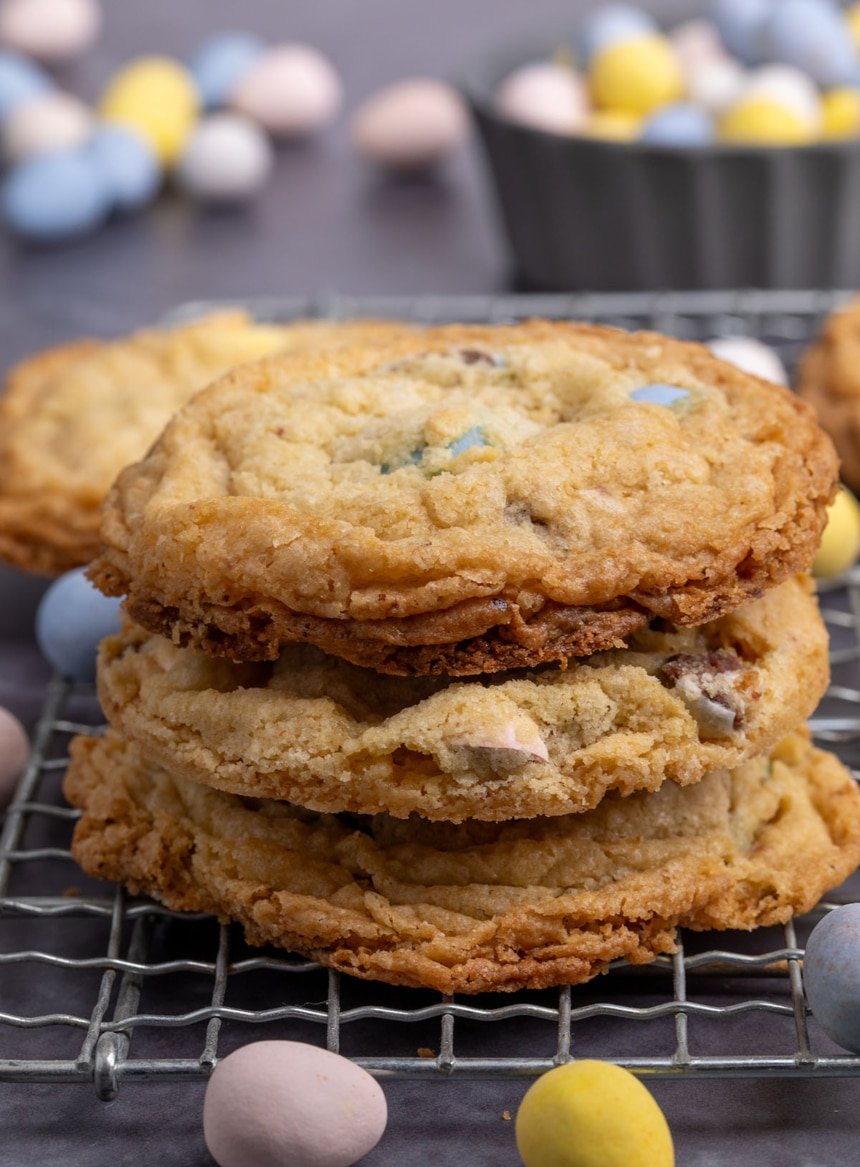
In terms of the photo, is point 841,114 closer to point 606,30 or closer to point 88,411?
point 606,30

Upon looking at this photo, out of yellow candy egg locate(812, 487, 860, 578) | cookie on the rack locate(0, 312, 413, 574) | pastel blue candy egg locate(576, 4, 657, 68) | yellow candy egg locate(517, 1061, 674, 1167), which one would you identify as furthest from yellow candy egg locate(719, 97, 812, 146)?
yellow candy egg locate(517, 1061, 674, 1167)

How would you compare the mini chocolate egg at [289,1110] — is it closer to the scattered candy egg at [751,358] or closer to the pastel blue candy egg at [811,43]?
the scattered candy egg at [751,358]

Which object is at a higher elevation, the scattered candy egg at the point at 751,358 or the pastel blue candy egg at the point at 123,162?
the scattered candy egg at the point at 751,358

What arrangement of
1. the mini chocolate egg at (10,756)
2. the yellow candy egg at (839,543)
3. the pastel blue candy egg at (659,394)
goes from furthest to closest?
the yellow candy egg at (839,543)
the mini chocolate egg at (10,756)
the pastel blue candy egg at (659,394)

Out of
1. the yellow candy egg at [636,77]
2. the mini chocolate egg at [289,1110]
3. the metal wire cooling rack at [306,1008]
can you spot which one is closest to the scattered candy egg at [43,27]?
the yellow candy egg at [636,77]

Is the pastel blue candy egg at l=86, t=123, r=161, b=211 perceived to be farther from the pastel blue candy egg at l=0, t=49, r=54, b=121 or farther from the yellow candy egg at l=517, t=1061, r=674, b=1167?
the yellow candy egg at l=517, t=1061, r=674, b=1167

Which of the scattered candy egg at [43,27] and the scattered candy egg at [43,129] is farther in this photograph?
the scattered candy egg at [43,27]
